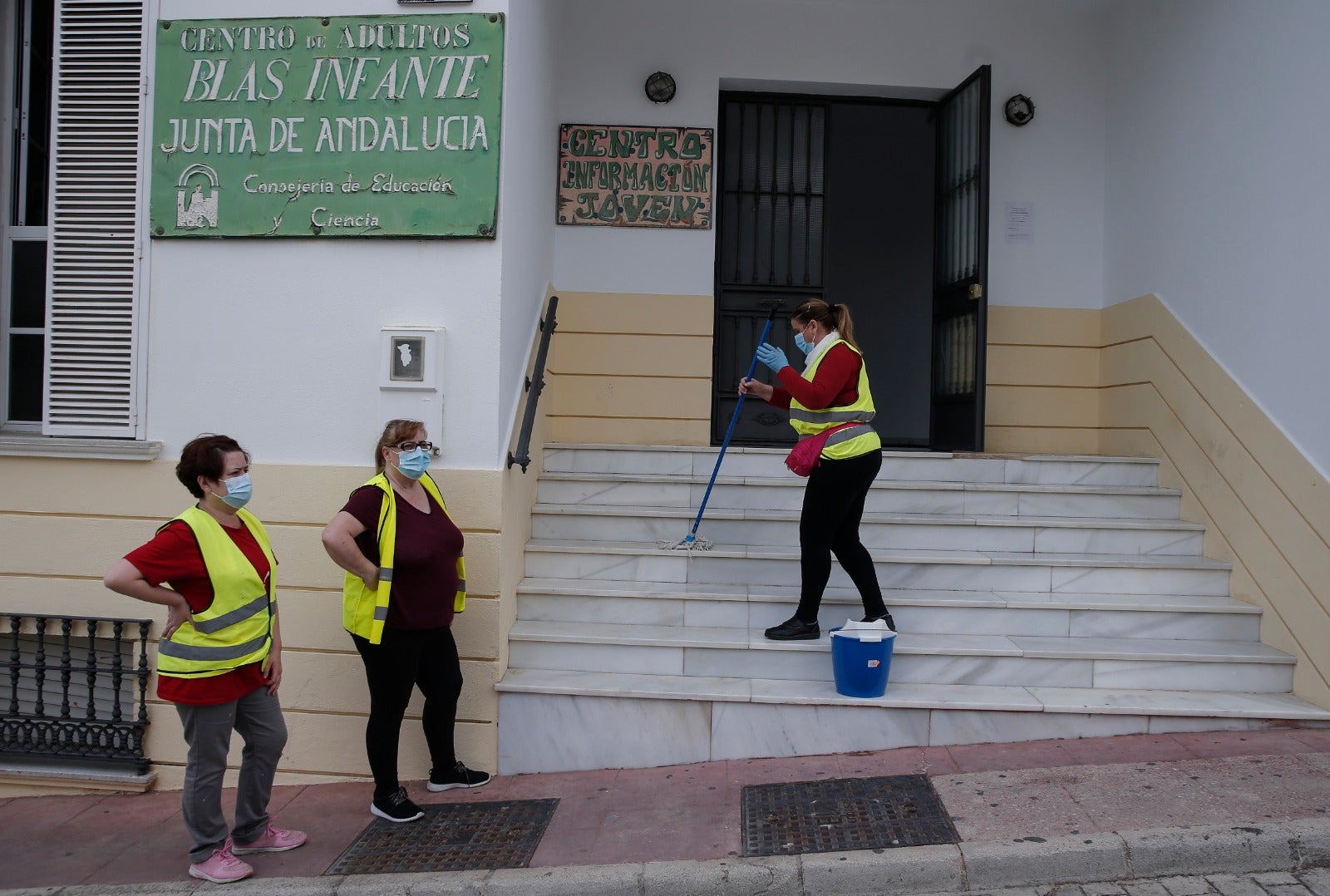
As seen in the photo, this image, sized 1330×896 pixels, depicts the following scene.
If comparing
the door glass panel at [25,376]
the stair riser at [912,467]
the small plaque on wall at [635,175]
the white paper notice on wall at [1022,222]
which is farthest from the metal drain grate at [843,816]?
the white paper notice on wall at [1022,222]

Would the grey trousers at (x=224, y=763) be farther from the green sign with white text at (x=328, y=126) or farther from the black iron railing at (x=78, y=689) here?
the green sign with white text at (x=328, y=126)

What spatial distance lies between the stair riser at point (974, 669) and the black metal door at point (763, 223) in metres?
2.63

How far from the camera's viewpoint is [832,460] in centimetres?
448

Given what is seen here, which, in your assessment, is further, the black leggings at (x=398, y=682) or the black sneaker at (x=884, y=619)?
the black sneaker at (x=884, y=619)

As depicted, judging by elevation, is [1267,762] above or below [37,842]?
above

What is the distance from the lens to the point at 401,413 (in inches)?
175

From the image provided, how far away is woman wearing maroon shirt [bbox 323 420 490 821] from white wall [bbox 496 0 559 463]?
65 centimetres

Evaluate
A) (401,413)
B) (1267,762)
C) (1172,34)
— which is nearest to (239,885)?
(401,413)

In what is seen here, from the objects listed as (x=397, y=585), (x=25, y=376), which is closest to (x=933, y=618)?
(x=397, y=585)

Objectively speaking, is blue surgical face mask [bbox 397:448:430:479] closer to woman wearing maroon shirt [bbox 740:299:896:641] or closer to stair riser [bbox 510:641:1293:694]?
stair riser [bbox 510:641:1293:694]

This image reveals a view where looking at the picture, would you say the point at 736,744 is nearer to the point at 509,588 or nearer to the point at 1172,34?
the point at 509,588

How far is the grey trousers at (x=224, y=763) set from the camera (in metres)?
3.41

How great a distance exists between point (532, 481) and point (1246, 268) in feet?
13.5

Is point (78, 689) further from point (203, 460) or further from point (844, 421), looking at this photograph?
point (844, 421)
